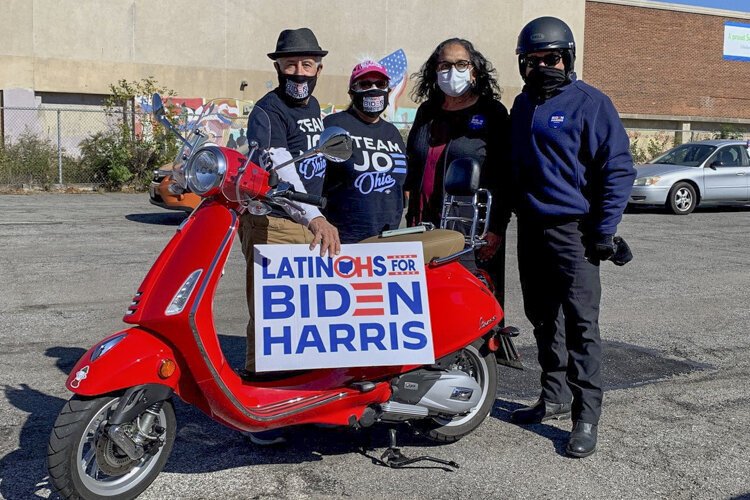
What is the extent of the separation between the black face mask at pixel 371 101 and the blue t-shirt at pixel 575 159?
779mm

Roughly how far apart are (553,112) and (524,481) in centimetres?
186

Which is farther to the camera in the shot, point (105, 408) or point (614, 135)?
point (614, 135)

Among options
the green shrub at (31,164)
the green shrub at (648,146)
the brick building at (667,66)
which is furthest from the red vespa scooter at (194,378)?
the brick building at (667,66)

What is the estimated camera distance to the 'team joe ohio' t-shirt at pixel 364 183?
15.8 feet

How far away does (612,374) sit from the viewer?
583 centimetres

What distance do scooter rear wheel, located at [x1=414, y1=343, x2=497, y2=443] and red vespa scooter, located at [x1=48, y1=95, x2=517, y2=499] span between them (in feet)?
0.67

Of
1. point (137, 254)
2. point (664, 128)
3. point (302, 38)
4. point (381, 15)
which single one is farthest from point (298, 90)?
point (664, 128)

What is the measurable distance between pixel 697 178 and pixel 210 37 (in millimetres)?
15996

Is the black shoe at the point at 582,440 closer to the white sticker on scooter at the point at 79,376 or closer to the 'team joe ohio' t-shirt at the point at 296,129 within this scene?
the 'team joe ohio' t-shirt at the point at 296,129

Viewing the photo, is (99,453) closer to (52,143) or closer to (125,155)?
(125,155)

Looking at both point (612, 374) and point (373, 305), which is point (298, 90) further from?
point (612, 374)

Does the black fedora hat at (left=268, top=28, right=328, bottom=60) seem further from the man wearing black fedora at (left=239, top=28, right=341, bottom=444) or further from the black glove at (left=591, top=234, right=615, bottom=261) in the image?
the black glove at (left=591, top=234, right=615, bottom=261)

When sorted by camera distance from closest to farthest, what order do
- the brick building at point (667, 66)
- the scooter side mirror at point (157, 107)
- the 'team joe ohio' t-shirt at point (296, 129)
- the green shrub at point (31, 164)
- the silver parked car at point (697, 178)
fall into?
1. the scooter side mirror at point (157, 107)
2. the 'team joe ohio' t-shirt at point (296, 129)
3. the silver parked car at point (697, 178)
4. the green shrub at point (31, 164)
5. the brick building at point (667, 66)

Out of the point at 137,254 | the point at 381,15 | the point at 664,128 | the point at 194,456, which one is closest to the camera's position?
the point at 194,456
